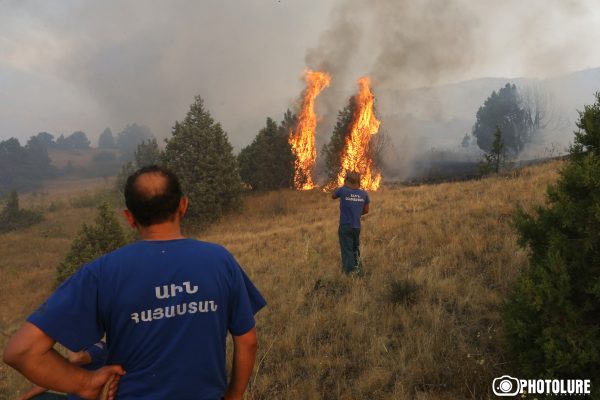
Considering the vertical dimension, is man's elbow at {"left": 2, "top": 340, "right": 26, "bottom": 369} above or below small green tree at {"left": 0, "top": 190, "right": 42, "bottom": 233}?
above

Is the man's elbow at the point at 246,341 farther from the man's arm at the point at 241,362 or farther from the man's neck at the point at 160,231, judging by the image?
the man's neck at the point at 160,231

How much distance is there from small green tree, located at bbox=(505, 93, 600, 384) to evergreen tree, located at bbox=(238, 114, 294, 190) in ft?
98.8

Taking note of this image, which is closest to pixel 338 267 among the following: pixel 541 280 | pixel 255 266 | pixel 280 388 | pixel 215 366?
pixel 255 266

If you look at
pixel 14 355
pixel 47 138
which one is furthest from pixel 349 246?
pixel 47 138

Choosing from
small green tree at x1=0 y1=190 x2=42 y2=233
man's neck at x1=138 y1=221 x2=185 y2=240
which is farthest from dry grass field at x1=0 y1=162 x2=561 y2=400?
small green tree at x1=0 y1=190 x2=42 y2=233

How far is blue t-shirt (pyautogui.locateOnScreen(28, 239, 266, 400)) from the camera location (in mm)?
1668

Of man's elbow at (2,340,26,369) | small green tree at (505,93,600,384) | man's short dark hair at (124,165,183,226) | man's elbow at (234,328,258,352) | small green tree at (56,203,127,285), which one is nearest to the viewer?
man's elbow at (2,340,26,369)

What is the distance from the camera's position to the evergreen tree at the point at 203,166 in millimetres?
25016

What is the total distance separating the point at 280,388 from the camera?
407cm

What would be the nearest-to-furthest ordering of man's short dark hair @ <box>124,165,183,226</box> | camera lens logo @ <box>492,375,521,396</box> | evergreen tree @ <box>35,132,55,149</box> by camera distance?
man's short dark hair @ <box>124,165,183,226</box>
camera lens logo @ <box>492,375,521,396</box>
evergreen tree @ <box>35,132,55,149</box>

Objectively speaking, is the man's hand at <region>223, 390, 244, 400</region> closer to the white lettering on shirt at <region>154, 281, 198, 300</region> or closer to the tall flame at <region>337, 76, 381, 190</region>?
the white lettering on shirt at <region>154, 281, 198, 300</region>

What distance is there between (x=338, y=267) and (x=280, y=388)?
14.0 ft

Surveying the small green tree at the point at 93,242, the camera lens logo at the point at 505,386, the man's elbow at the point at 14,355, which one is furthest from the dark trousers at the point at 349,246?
the small green tree at the point at 93,242

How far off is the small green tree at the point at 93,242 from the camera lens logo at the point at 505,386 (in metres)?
11.9
